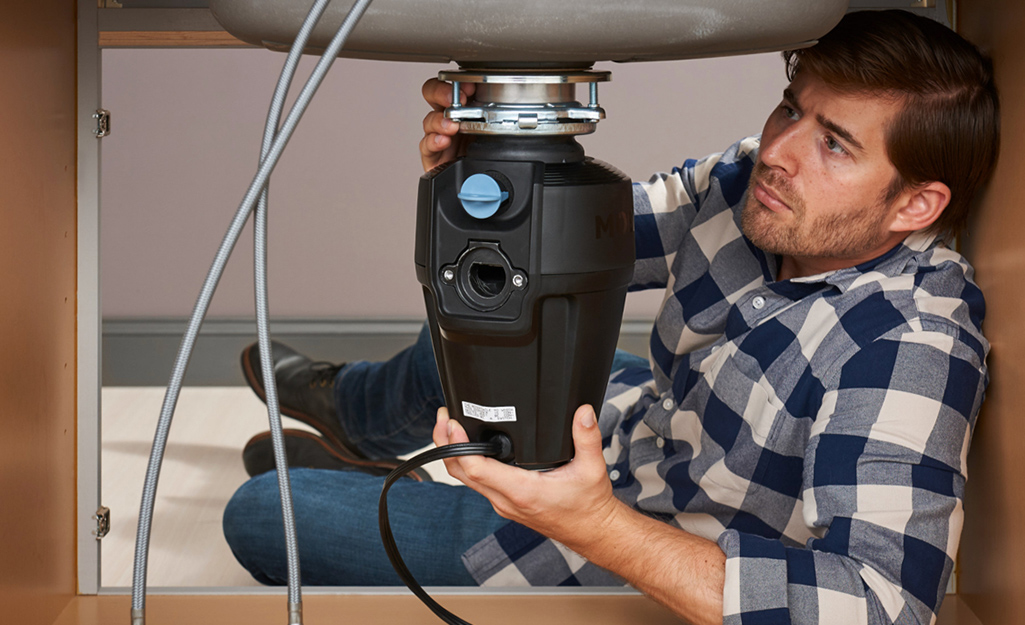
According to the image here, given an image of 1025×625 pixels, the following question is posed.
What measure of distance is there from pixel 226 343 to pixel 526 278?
2045 millimetres

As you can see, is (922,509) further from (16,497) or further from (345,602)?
(16,497)

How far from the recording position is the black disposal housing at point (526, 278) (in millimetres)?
524

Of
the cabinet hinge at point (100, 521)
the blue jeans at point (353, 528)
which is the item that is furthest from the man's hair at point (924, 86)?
the cabinet hinge at point (100, 521)

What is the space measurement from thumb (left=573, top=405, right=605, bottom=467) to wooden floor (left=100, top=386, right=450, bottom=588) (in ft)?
2.06

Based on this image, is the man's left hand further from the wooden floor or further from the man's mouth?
the wooden floor

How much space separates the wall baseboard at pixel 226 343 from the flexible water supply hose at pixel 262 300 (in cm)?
190

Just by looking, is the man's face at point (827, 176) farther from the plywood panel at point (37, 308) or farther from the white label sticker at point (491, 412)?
the plywood panel at point (37, 308)

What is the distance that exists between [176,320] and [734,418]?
6.12 ft

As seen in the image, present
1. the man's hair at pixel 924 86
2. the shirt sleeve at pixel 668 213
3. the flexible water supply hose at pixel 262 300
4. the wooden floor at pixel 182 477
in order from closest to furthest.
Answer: the flexible water supply hose at pixel 262 300 < the man's hair at pixel 924 86 < the shirt sleeve at pixel 668 213 < the wooden floor at pixel 182 477

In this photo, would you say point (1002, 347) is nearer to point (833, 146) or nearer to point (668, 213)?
point (833, 146)

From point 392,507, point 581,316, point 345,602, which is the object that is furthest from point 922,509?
point 392,507

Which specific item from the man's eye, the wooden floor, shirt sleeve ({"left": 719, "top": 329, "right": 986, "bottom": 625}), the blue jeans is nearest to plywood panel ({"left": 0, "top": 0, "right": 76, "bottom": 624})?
the wooden floor

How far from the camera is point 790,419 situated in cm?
81

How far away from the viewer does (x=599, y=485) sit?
63cm
